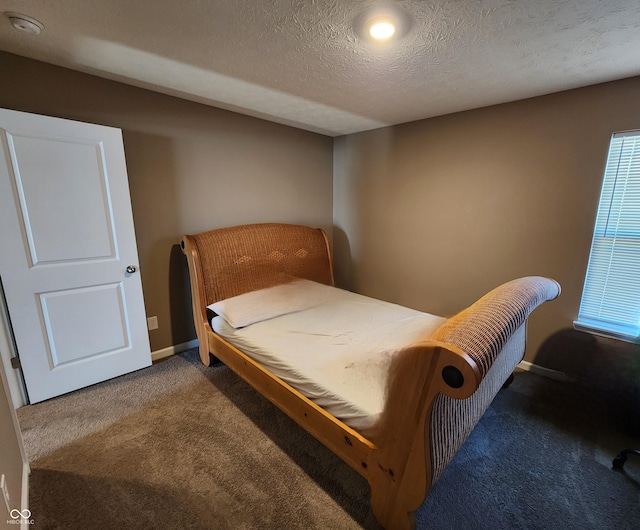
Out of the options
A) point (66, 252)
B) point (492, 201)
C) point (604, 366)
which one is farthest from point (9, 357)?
point (604, 366)

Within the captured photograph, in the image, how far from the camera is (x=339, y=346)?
1814mm

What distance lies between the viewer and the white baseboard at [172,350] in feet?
8.54

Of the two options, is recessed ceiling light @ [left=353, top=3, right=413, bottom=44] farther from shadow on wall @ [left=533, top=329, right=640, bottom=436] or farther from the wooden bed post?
shadow on wall @ [left=533, top=329, right=640, bottom=436]

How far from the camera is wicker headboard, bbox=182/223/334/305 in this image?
2490 mm

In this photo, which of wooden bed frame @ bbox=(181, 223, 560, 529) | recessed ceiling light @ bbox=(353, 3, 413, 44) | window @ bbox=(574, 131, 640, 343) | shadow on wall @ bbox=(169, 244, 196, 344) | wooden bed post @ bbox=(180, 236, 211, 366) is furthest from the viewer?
shadow on wall @ bbox=(169, 244, 196, 344)

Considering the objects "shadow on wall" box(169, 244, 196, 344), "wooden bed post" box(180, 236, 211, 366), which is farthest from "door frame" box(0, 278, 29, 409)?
"wooden bed post" box(180, 236, 211, 366)

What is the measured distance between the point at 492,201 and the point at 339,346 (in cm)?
186

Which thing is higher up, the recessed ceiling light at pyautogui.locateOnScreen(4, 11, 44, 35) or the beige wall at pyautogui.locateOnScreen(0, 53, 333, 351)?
the recessed ceiling light at pyautogui.locateOnScreen(4, 11, 44, 35)

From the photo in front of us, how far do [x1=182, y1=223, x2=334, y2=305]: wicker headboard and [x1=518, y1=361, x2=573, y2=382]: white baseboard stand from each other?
2.00 m

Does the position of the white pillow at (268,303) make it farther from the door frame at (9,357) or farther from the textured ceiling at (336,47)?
the textured ceiling at (336,47)

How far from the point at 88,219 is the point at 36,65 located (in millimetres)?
998

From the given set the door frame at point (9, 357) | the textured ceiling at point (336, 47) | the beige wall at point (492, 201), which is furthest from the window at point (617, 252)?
the door frame at point (9, 357)

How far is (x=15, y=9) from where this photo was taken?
1.29m

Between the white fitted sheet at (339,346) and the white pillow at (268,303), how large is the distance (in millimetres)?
49
